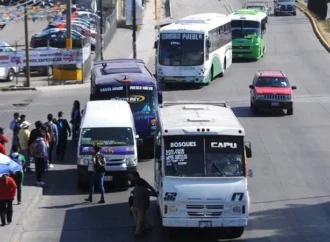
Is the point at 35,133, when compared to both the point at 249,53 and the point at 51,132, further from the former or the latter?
the point at 249,53

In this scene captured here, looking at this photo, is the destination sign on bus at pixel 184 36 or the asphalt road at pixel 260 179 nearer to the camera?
the asphalt road at pixel 260 179

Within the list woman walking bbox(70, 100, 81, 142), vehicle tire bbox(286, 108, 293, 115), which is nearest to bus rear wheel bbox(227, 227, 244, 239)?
woman walking bbox(70, 100, 81, 142)

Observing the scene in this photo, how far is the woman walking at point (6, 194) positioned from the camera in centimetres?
1972

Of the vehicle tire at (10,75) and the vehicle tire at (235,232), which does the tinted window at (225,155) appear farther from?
the vehicle tire at (10,75)

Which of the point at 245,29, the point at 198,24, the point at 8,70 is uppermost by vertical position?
the point at 198,24

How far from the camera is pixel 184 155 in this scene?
19.3m

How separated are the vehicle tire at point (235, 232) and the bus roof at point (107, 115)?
707 cm

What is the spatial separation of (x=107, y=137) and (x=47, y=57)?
22.3 m

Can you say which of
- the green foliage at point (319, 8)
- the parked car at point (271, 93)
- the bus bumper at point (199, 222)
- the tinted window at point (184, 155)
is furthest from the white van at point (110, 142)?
the green foliage at point (319, 8)

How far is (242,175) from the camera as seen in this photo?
19.1m

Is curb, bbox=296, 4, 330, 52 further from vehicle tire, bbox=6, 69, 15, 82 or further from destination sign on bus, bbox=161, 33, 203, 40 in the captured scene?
vehicle tire, bbox=6, 69, 15, 82

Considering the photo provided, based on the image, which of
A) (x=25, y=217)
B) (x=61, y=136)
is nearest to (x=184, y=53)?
(x=61, y=136)

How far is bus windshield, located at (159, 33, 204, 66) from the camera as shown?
43.5 meters

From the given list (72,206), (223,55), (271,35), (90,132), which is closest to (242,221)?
(72,206)
